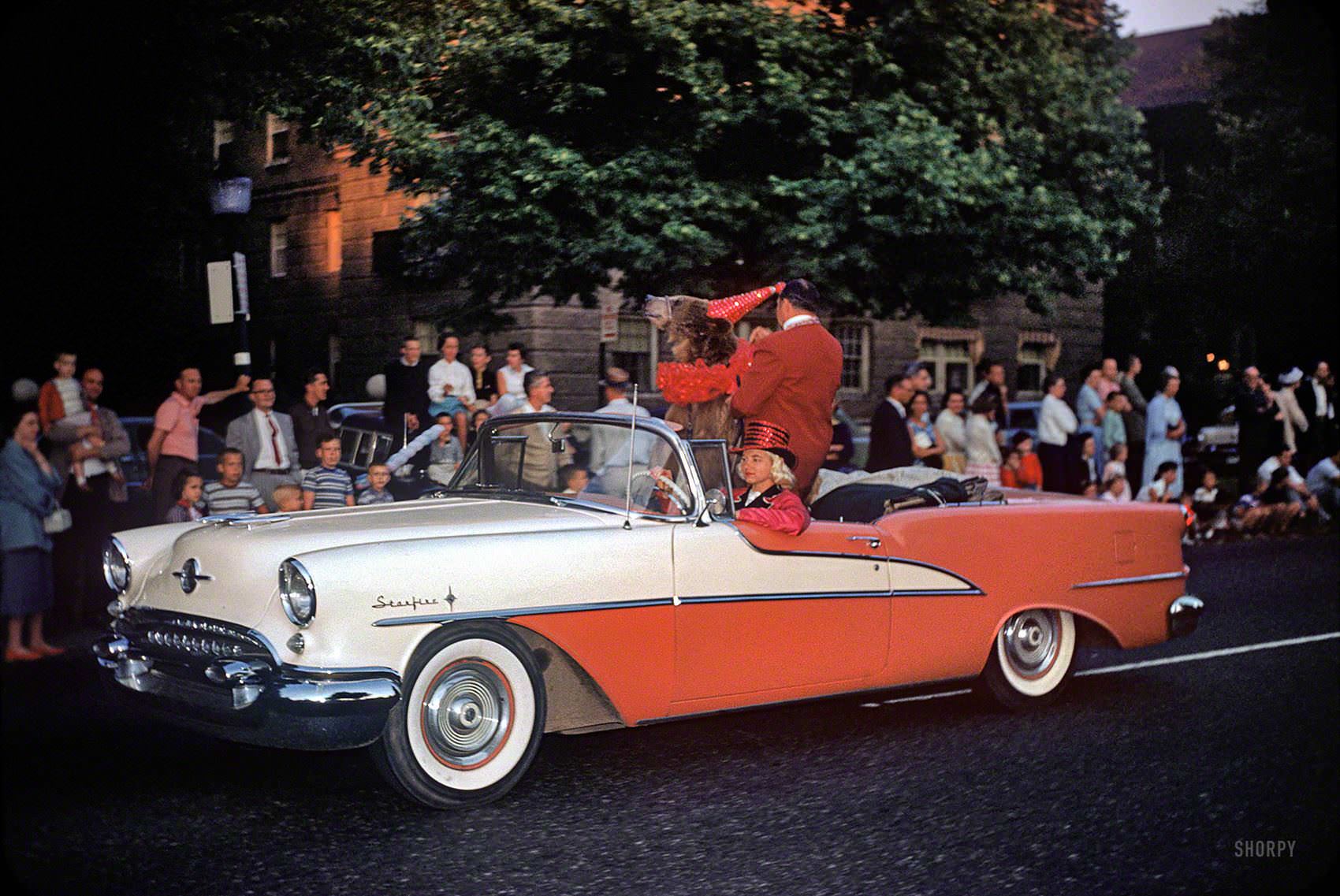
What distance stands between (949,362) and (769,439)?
21.2 m

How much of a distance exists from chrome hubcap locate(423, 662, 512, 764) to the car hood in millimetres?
485

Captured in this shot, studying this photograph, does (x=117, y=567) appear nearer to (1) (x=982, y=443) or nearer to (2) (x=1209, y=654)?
(2) (x=1209, y=654)

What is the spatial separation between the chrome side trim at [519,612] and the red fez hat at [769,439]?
102 centimetres

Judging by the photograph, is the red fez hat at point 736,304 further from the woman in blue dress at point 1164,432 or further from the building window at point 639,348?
the building window at point 639,348

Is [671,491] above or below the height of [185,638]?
above

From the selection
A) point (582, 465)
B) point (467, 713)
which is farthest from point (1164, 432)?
point (467, 713)

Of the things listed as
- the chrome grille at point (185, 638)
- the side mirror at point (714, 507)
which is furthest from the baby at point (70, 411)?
the side mirror at point (714, 507)

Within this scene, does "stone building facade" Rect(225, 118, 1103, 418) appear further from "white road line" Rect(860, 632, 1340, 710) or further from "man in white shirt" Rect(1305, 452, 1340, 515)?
"man in white shirt" Rect(1305, 452, 1340, 515)

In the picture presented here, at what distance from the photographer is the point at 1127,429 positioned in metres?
14.8

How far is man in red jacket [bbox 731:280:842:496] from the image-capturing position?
6.11 metres

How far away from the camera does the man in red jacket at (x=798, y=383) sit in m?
6.11

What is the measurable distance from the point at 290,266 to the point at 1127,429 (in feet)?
28.1

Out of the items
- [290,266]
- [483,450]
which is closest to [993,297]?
[290,266]

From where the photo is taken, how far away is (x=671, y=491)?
5.46m
